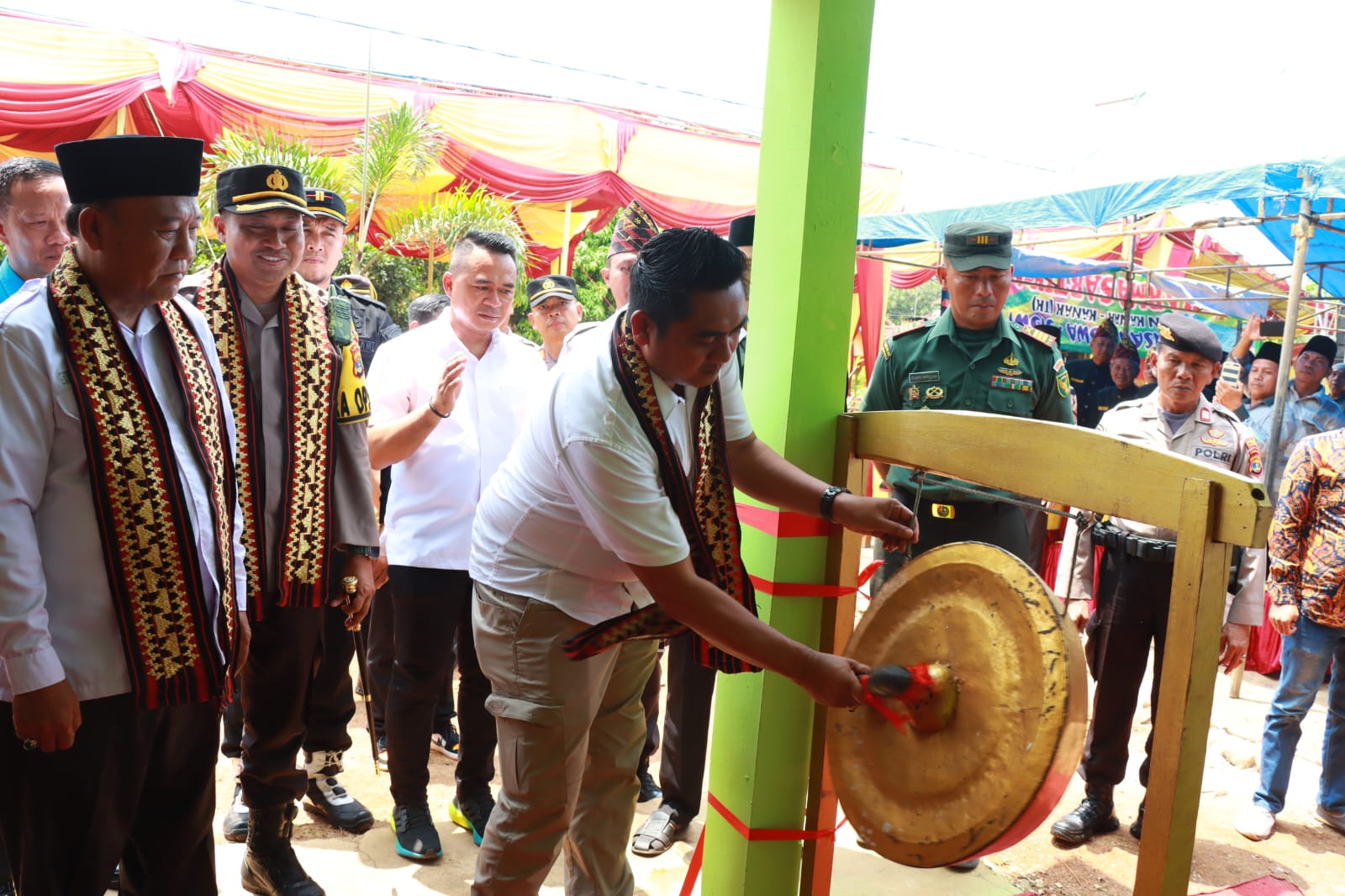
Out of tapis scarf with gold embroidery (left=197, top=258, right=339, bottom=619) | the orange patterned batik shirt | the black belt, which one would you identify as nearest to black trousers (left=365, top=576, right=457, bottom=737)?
tapis scarf with gold embroidery (left=197, top=258, right=339, bottom=619)

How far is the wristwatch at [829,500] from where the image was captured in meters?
2.33

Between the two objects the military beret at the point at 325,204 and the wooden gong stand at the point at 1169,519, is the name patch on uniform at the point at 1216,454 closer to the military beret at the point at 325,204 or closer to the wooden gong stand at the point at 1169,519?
the wooden gong stand at the point at 1169,519

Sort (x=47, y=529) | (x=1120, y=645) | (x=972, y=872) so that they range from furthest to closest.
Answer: (x=1120, y=645) < (x=972, y=872) < (x=47, y=529)

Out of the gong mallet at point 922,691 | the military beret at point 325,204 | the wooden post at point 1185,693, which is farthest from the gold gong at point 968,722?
the military beret at point 325,204

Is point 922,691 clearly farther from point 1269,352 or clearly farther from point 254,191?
point 1269,352

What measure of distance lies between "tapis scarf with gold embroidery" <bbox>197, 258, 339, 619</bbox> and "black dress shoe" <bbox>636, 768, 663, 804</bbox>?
1633mm

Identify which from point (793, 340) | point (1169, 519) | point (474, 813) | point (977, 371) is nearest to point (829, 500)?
point (793, 340)

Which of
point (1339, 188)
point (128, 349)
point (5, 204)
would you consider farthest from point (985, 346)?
point (1339, 188)

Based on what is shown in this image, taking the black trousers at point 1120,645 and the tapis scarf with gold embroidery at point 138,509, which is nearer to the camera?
the tapis scarf with gold embroidery at point 138,509

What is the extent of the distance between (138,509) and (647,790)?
8.16ft

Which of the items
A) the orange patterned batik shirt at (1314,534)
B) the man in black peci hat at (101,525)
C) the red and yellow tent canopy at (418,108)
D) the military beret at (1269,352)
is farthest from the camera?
the red and yellow tent canopy at (418,108)

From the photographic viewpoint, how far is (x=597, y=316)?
17609 millimetres

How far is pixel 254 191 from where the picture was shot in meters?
2.62

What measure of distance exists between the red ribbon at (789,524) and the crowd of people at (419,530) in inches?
5.3
